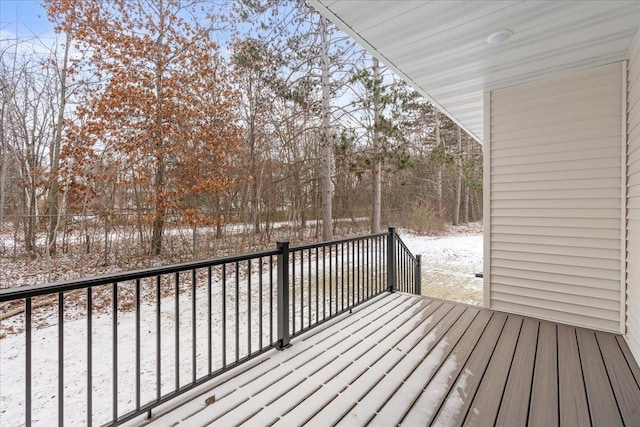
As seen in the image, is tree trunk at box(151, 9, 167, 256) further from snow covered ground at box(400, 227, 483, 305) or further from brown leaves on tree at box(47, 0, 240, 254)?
snow covered ground at box(400, 227, 483, 305)

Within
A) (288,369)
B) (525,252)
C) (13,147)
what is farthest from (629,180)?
(13,147)

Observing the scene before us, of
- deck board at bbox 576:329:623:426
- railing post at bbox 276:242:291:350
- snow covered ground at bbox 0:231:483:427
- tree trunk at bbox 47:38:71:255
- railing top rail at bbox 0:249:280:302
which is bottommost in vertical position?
snow covered ground at bbox 0:231:483:427

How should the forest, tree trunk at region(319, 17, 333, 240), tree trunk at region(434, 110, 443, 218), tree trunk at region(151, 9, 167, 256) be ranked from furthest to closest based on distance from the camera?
tree trunk at region(434, 110, 443, 218)
tree trunk at region(319, 17, 333, 240)
tree trunk at region(151, 9, 167, 256)
the forest

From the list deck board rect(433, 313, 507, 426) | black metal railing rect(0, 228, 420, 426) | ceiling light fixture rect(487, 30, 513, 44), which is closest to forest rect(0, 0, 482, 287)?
black metal railing rect(0, 228, 420, 426)

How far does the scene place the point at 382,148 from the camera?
888 centimetres

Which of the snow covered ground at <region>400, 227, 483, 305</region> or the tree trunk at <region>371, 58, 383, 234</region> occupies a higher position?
the tree trunk at <region>371, 58, 383, 234</region>

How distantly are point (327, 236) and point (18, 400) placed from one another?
6507 millimetres

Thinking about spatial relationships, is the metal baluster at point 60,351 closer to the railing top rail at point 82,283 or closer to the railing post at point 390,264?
the railing top rail at point 82,283

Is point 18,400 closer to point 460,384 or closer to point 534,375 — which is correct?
point 460,384

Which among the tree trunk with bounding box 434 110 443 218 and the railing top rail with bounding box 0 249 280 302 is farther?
the tree trunk with bounding box 434 110 443 218

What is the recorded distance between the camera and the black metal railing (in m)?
1.61

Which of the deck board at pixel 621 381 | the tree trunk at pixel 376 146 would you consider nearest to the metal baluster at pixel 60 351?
the deck board at pixel 621 381

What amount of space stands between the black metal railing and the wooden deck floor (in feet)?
0.91

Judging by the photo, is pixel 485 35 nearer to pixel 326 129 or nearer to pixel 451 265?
pixel 326 129
